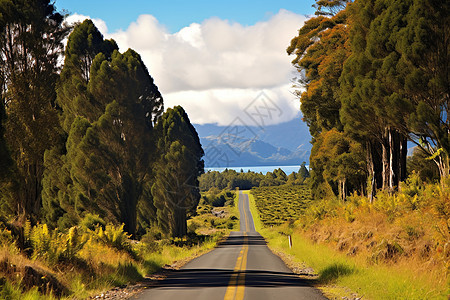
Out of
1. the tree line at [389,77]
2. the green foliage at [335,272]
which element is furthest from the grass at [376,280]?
the tree line at [389,77]

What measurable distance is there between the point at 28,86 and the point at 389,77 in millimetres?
16324

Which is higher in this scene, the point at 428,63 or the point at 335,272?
the point at 428,63

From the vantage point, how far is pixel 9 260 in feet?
33.2

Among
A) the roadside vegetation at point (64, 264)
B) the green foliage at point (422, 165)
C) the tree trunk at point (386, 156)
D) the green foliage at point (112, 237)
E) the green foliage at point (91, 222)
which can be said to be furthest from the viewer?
the green foliage at point (422, 165)

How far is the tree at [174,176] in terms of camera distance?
4712 centimetres

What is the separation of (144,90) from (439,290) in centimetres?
2790

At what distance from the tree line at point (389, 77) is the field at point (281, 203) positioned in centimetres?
7071

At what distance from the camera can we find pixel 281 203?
464 feet

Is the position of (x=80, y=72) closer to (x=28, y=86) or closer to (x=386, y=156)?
(x=28, y=86)

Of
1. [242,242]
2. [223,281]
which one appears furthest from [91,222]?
[242,242]

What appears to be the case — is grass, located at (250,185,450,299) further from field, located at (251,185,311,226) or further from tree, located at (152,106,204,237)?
field, located at (251,185,311,226)

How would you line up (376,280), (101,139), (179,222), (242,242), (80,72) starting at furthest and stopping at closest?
(242,242)
(179,222)
(80,72)
(101,139)
(376,280)

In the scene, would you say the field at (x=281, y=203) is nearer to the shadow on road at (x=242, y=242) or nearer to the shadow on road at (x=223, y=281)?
the shadow on road at (x=242, y=242)

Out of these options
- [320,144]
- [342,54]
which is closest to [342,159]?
[320,144]
